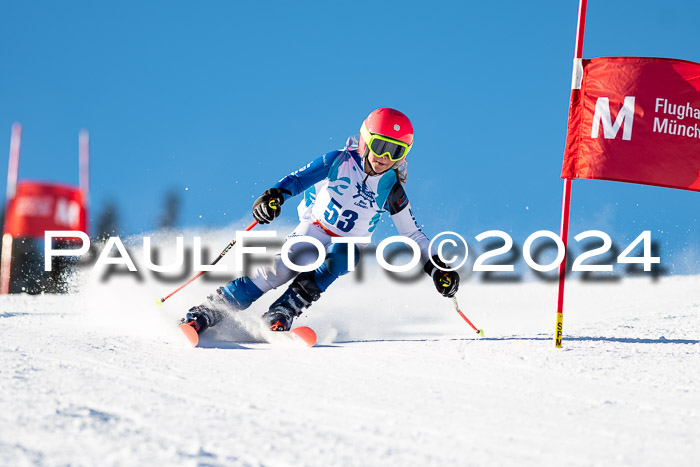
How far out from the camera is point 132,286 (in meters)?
5.75

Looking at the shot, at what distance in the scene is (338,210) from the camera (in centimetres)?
448

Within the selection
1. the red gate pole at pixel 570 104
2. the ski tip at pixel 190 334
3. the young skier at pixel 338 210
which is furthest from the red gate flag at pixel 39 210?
the red gate pole at pixel 570 104

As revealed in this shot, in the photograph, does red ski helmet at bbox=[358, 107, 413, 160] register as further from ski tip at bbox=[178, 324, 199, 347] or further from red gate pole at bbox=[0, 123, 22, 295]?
red gate pole at bbox=[0, 123, 22, 295]

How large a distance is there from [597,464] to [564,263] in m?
2.61

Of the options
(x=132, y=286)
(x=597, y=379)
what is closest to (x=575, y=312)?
(x=597, y=379)

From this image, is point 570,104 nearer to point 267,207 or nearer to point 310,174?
point 310,174

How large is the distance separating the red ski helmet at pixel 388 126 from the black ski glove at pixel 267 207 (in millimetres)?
703

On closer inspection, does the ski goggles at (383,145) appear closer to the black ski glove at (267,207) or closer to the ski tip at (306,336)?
the black ski glove at (267,207)

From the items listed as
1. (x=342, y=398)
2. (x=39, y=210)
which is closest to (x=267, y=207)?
(x=342, y=398)

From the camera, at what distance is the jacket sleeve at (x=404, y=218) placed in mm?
4543

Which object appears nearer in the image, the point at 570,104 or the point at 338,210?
the point at 570,104

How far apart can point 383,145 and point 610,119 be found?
59.2 inches

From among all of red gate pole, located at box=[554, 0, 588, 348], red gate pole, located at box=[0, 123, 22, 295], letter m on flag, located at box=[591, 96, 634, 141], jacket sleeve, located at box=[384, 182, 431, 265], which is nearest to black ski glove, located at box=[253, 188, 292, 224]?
jacket sleeve, located at box=[384, 182, 431, 265]

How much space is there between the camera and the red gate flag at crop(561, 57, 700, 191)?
4133mm
